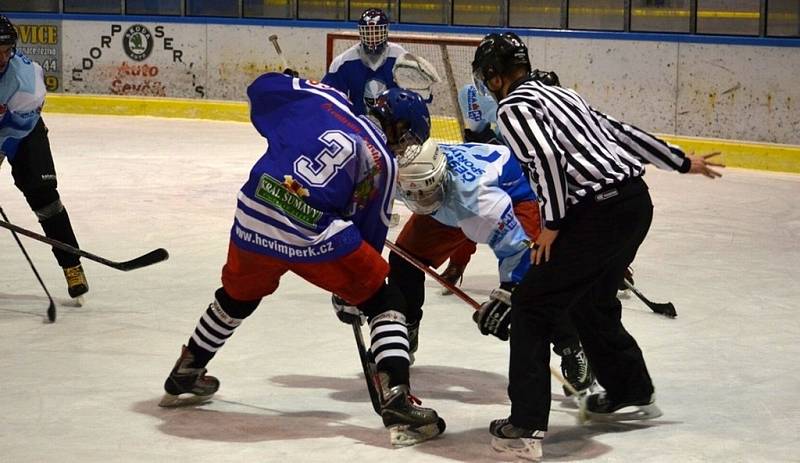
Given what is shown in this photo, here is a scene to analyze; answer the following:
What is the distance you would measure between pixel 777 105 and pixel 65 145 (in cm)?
477

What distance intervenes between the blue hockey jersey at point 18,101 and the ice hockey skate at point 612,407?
242 cm

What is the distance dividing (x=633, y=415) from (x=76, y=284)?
91.0 inches

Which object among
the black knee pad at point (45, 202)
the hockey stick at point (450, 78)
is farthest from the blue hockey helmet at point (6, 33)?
the hockey stick at point (450, 78)

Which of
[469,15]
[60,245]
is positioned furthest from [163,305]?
[469,15]

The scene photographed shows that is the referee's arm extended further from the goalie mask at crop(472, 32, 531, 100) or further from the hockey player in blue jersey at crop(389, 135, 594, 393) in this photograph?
the hockey player in blue jersey at crop(389, 135, 594, 393)

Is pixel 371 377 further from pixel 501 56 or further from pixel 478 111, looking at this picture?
pixel 478 111

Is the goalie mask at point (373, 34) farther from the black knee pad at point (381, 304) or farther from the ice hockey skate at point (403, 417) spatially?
the ice hockey skate at point (403, 417)

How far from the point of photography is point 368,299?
11.3 feet

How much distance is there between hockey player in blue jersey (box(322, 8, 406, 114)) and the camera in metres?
6.96

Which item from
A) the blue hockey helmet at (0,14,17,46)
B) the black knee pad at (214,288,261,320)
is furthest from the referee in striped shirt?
the blue hockey helmet at (0,14,17,46)

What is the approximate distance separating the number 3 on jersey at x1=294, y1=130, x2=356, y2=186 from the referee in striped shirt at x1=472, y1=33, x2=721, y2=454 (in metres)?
0.38

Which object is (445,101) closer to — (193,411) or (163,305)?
(163,305)

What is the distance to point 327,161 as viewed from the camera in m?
3.36

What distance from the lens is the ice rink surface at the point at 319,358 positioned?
11.3ft
